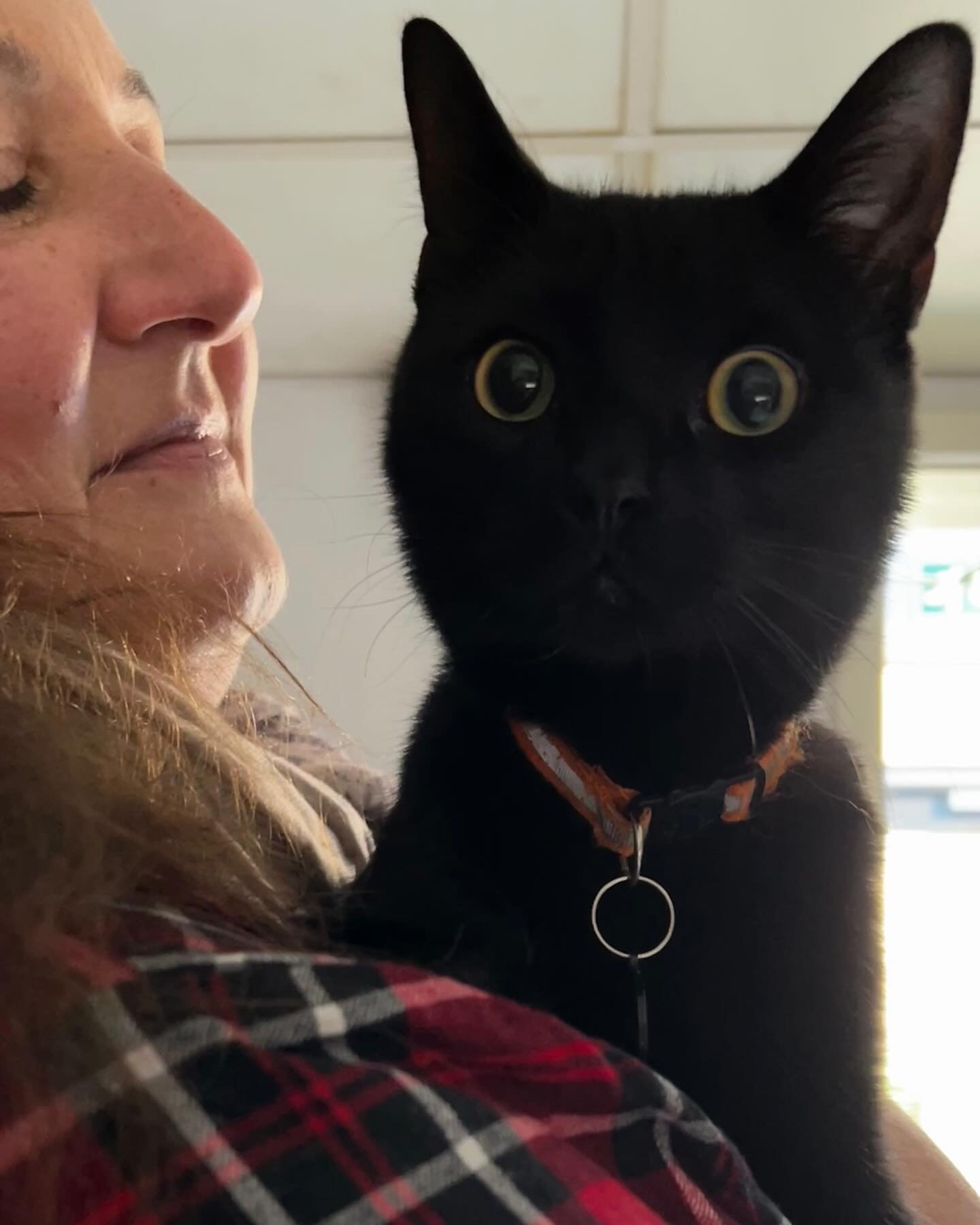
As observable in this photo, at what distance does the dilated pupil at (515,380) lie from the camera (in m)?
0.56

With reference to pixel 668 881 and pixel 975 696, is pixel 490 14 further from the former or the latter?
pixel 975 696

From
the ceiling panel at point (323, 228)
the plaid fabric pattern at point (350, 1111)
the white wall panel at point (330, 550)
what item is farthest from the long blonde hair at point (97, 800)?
the white wall panel at point (330, 550)

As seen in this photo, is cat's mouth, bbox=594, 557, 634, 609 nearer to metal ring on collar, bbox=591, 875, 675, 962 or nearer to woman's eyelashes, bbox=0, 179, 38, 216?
metal ring on collar, bbox=591, 875, 675, 962

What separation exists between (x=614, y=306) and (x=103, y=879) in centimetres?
39

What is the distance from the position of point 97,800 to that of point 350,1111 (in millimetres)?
155

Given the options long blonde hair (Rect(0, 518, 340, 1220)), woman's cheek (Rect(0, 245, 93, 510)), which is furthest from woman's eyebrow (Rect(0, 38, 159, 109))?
long blonde hair (Rect(0, 518, 340, 1220))

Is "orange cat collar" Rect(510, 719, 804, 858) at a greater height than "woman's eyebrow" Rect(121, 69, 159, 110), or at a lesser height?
lesser

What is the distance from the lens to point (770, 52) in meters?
1.21

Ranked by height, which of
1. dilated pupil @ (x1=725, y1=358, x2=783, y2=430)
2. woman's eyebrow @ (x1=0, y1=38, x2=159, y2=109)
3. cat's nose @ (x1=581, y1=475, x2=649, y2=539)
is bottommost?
cat's nose @ (x1=581, y1=475, x2=649, y2=539)

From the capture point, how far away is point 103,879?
38 cm

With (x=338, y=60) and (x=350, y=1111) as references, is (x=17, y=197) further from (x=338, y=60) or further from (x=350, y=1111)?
(x=338, y=60)

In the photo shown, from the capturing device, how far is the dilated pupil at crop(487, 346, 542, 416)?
562 millimetres

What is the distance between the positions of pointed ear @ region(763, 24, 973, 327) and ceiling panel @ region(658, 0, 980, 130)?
0.68m

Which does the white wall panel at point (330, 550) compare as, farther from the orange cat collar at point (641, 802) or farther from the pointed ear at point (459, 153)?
the orange cat collar at point (641, 802)
